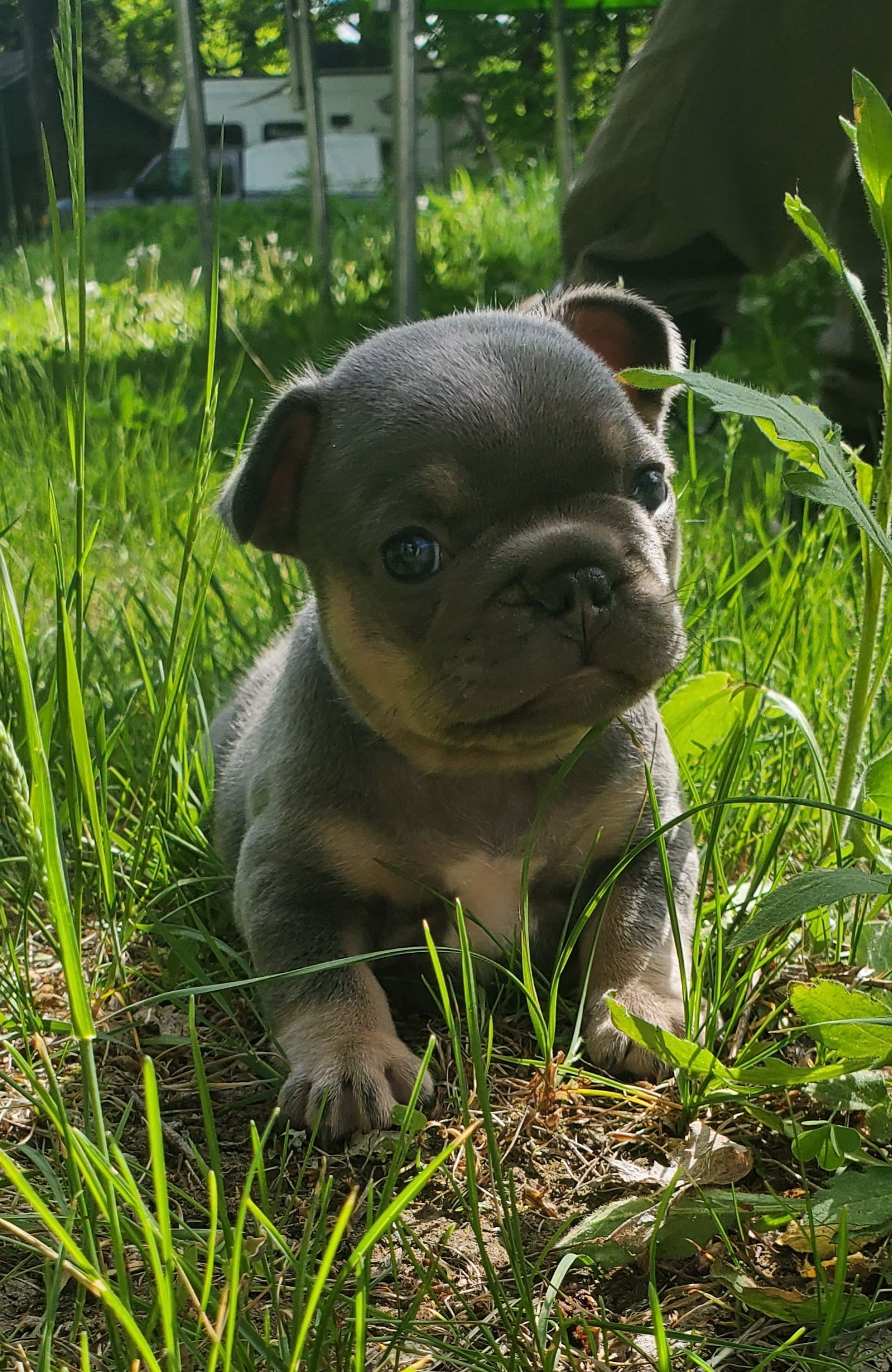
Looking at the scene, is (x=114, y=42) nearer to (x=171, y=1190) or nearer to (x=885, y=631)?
(x=885, y=631)

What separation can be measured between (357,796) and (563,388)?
2.66 feet

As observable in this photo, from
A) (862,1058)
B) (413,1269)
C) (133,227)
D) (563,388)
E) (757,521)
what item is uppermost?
(133,227)

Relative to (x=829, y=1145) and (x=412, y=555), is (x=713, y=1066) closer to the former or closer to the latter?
(x=829, y=1145)

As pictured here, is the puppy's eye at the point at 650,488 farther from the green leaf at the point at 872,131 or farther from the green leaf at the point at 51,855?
the green leaf at the point at 51,855

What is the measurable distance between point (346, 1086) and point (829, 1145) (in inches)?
28.7

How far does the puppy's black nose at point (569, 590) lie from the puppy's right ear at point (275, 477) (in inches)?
25.7

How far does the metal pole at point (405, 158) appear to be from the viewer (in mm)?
6309

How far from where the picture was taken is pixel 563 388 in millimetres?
2154

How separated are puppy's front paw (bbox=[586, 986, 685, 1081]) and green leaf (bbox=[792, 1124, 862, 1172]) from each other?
392 mm

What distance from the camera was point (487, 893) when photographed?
93.6 inches

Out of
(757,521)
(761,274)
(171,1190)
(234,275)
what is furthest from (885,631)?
(234,275)

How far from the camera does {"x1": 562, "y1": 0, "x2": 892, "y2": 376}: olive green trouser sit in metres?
4.40

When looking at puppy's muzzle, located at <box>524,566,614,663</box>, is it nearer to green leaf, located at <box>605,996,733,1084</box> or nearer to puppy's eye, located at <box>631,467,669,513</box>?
puppy's eye, located at <box>631,467,669,513</box>

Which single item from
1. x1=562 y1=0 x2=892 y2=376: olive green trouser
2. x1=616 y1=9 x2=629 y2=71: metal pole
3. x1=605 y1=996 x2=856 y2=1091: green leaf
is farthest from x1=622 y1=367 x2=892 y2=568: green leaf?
x1=616 y1=9 x2=629 y2=71: metal pole
